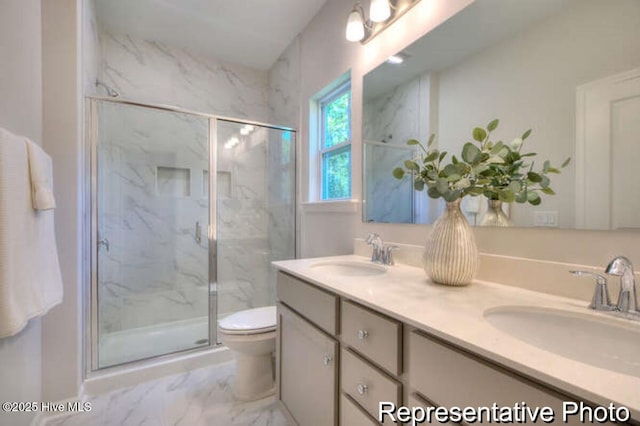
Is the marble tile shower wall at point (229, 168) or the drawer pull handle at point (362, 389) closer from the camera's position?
the drawer pull handle at point (362, 389)

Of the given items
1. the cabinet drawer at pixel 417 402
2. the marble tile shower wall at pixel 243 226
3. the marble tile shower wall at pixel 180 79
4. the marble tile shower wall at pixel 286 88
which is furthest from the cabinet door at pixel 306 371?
the marble tile shower wall at pixel 180 79

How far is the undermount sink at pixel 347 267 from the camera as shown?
1.43m

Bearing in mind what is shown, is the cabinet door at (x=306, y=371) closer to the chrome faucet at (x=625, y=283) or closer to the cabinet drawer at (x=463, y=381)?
the cabinet drawer at (x=463, y=381)

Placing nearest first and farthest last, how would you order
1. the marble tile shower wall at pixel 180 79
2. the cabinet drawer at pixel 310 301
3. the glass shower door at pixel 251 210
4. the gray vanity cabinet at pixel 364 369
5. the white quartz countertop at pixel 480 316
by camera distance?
the white quartz countertop at pixel 480 316 < the gray vanity cabinet at pixel 364 369 < the cabinet drawer at pixel 310 301 < the marble tile shower wall at pixel 180 79 < the glass shower door at pixel 251 210

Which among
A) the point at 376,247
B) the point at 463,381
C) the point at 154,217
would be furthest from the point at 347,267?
the point at 154,217

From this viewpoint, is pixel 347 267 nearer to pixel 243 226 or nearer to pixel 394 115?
pixel 394 115

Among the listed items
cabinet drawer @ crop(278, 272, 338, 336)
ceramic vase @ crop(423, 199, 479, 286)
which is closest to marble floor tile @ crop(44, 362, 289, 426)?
cabinet drawer @ crop(278, 272, 338, 336)

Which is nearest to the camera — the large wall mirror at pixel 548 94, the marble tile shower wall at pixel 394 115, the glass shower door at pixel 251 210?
the large wall mirror at pixel 548 94

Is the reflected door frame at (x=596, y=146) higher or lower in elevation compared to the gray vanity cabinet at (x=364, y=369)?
higher

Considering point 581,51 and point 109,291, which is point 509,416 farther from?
Answer: point 109,291

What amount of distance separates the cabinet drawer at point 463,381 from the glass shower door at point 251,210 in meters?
1.95

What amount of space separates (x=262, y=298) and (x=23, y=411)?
5.66ft

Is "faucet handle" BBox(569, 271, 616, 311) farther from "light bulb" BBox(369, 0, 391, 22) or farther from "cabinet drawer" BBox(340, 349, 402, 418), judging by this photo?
"light bulb" BBox(369, 0, 391, 22)

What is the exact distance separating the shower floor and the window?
154cm
